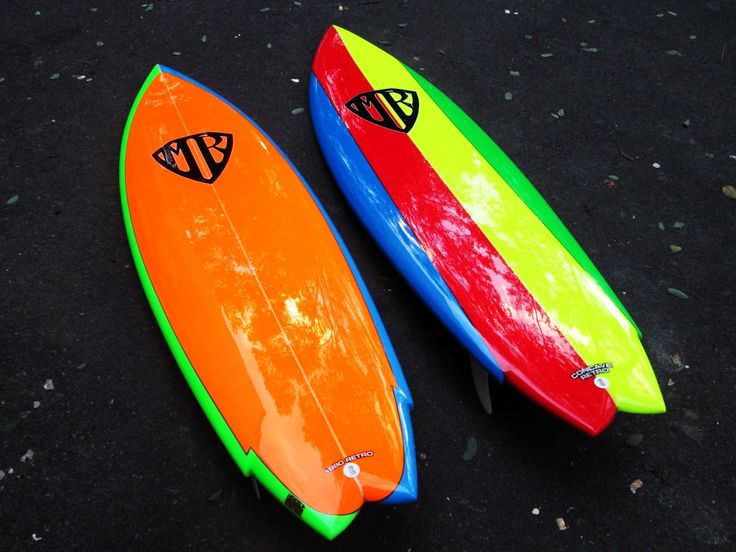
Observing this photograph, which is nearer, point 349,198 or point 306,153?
point 349,198

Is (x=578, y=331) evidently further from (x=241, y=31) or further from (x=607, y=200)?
(x=241, y=31)

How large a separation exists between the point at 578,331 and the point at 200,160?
5.94ft

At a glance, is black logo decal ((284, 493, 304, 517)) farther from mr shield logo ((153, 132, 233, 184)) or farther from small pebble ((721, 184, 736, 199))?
small pebble ((721, 184, 736, 199))

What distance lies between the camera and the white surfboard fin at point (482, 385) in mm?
2381

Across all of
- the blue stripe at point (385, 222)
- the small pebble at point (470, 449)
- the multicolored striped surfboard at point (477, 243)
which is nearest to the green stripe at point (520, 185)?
the multicolored striped surfboard at point (477, 243)

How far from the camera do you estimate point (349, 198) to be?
9.46 ft

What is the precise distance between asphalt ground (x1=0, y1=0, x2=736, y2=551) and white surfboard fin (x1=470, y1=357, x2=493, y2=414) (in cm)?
5

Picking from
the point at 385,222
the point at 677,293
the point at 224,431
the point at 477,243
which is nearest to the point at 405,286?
the point at 385,222

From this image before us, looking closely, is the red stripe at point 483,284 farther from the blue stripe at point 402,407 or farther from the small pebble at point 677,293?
the small pebble at point 677,293

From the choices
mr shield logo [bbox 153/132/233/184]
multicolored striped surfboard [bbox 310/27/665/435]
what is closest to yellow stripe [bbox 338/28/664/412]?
multicolored striped surfboard [bbox 310/27/665/435]

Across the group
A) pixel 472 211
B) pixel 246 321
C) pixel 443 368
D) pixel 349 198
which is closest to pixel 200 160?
pixel 349 198

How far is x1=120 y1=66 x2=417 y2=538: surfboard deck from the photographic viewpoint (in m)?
1.92

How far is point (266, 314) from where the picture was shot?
2234 mm

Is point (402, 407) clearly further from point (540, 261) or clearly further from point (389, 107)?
point (389, 107)
